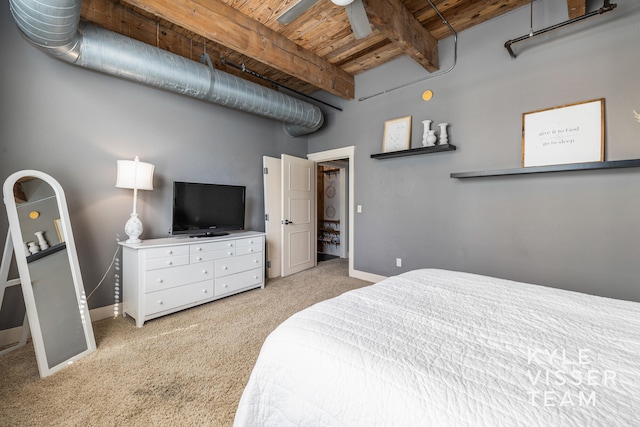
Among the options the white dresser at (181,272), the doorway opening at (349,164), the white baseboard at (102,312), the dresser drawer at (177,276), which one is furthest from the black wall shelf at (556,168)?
the white baseboard at (102,312)

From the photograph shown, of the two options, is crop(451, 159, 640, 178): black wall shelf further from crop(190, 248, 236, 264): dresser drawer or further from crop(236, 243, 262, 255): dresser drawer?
crop(190, 248, 236, 264): dresser drawer

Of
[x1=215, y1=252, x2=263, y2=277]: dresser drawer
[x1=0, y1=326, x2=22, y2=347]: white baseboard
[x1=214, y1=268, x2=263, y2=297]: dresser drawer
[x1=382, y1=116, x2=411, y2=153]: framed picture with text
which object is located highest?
[x1=382, y1=116, x2=411, y2=153]: framed picture with text

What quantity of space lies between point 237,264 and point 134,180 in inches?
54.7

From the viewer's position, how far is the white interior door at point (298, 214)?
413 centimetres

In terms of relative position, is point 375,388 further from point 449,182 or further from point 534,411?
point 449,182

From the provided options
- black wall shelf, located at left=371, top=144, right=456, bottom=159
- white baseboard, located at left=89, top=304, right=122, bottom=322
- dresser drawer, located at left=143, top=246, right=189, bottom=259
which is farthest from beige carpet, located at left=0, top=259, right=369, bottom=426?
black wall shelf, located at left=371, top=144, right=456, bottom=159

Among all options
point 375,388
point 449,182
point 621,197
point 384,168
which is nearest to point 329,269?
point 384,168

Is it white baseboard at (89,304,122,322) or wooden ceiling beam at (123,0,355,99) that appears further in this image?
white baseboard at (89,304,122,322)

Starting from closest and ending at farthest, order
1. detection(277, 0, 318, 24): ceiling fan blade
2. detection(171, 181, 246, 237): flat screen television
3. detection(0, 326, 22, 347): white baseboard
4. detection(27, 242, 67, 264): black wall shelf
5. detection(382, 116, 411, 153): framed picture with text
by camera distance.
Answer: detection(277, 0, 318, 24): ceiling fan blade < detection(27, 242, 67, 264): black wall shelf < detection(0, 326, 22, 347): white baseboard < detection(171, 181, 246, 237): flat screen television < detection(382, 116, 411, 153): framed picture with text

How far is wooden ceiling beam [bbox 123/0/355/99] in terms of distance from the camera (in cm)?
207

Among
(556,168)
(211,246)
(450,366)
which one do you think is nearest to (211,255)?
(211,246)

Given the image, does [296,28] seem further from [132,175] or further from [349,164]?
[132,175]

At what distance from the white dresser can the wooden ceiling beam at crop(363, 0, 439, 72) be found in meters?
2.60

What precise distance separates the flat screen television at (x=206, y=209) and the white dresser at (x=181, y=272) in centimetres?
24
